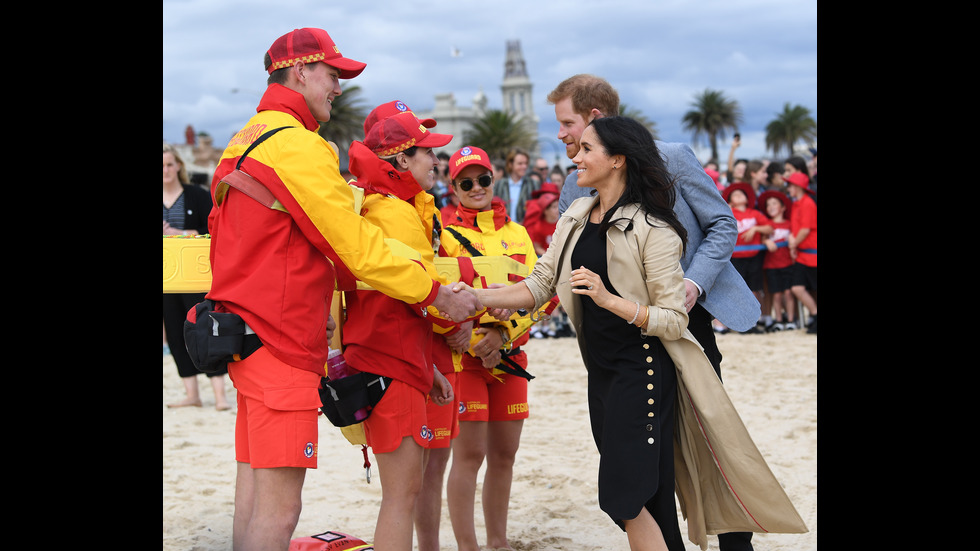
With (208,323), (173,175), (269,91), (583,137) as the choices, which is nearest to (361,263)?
(208,323)

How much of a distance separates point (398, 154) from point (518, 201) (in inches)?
333

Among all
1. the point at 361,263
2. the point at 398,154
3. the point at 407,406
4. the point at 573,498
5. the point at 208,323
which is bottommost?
the point at 573,498

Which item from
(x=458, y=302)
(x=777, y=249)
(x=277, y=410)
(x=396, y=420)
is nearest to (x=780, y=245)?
(x=777, y=249)

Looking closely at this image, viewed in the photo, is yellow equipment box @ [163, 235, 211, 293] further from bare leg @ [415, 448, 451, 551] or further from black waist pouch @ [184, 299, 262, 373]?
bare leg @ [415, 448, 451, 551]

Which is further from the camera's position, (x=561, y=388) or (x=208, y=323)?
(x=561, y=388)

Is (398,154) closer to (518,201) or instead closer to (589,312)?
(589,312)

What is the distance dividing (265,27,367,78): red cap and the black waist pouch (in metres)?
1.00

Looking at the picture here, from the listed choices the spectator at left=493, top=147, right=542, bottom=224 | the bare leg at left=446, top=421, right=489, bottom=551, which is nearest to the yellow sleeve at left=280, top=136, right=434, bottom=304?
the bare leg at left=446, top=421, right=489, bottom=551

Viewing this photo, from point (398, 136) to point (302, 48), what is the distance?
620 mm

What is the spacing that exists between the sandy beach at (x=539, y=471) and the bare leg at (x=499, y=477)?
0.58 ft

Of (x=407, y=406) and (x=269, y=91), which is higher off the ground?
(x=269, y=91)

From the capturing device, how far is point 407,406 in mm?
3604

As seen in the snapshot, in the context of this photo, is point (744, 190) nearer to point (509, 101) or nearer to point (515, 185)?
point (515, 185)

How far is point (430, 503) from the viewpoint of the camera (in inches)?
163
